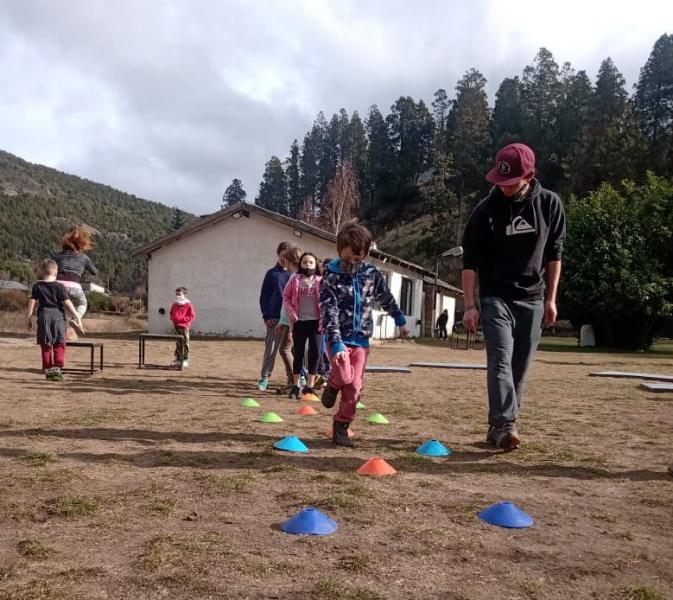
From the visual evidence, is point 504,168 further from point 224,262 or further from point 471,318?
point 224,262

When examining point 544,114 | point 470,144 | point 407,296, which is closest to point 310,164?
point 470,144

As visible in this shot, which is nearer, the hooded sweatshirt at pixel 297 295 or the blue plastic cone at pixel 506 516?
the blue plastic cone at pixel 506 516

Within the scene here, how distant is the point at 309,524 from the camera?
2674mm

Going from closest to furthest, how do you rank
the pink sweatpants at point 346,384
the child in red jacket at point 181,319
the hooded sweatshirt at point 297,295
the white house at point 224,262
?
the pink sweatpants at point 346,384
the hooded sweatshirt at point 297,295
the child in red jacket at point 181,319
the white house at point 224,262

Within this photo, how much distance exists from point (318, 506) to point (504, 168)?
2619 millimetres

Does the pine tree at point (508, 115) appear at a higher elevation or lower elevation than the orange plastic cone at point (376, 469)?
higher

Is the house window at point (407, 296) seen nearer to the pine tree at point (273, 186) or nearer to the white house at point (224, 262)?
the white house at point (224, 262)

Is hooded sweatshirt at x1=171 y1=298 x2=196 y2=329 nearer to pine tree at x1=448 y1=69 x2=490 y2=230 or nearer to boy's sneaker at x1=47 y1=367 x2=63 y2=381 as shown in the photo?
boy's sneaker at x1=47 y1=367 x2=63 y2=381

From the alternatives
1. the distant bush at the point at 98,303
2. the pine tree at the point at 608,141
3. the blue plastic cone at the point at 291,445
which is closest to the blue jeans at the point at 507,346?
the blue plastic cone at the point at 291,445

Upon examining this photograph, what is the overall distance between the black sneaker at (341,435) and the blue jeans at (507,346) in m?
1.04

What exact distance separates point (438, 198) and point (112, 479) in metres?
63.3

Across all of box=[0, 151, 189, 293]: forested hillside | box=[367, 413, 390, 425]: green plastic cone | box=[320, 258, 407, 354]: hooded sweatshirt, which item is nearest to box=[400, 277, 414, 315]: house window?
box=[367, 413, 390, 425]: green plastic cone

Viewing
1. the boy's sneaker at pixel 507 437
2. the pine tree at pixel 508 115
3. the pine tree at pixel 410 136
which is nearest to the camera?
the boy's sneaker at pixel 507 437

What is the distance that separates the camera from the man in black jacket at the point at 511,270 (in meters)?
4.34
